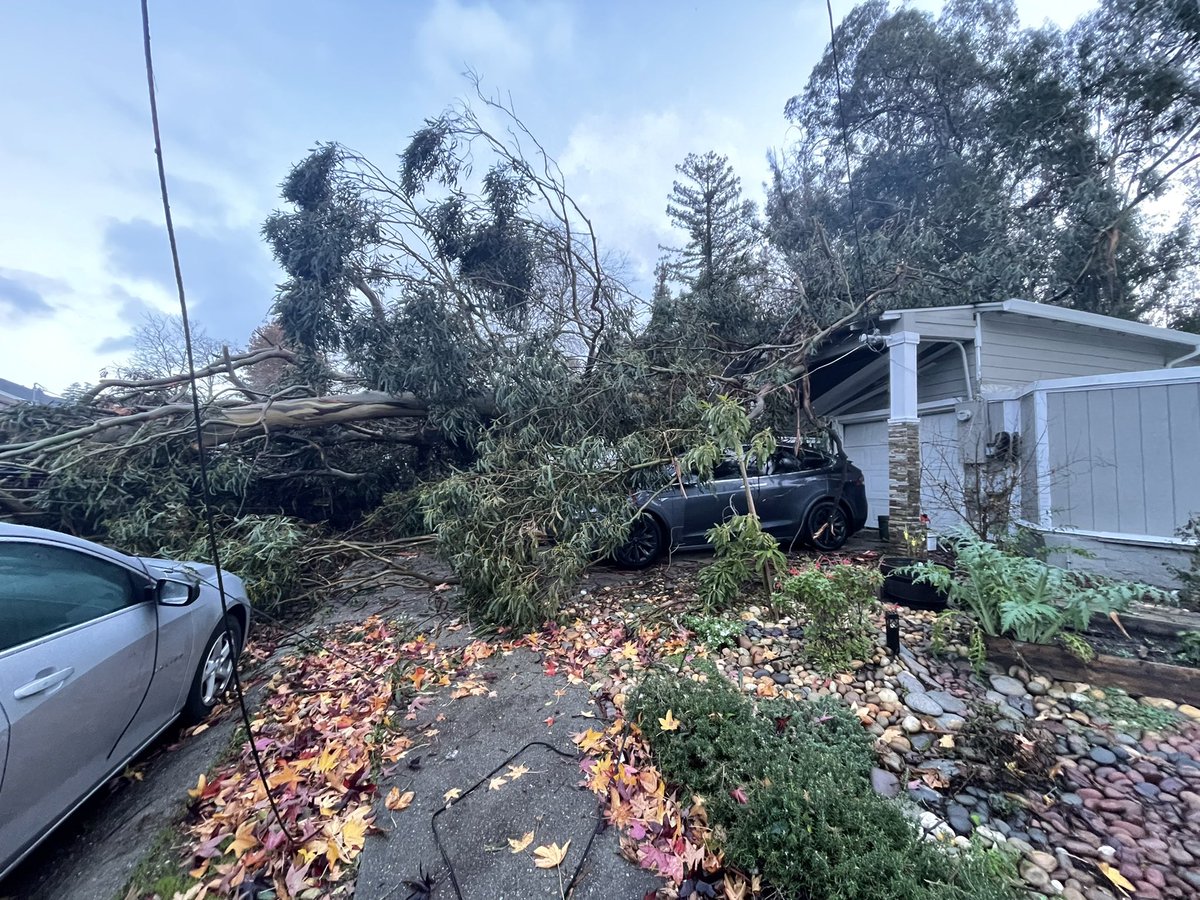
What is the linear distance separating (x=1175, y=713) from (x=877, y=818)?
2.23 meters

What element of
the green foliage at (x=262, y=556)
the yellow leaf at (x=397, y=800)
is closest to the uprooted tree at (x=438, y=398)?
the green foliage at (x=262, y=556)

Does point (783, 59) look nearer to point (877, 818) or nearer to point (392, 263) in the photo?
point (392, 263)

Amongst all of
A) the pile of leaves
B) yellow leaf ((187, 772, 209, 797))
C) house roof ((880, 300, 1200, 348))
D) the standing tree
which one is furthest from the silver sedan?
house roof ((880, 300, 1200, 348))

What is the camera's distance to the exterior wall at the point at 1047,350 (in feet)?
20.7

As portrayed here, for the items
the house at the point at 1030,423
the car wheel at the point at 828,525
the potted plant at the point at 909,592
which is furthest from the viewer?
the car wheel at the point at 828,525

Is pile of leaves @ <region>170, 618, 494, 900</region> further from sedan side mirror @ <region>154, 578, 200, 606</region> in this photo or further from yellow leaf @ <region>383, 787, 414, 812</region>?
sedan side mirror @ <region>154, 578, 200, 606</region>

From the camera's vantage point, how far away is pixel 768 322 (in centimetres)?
795

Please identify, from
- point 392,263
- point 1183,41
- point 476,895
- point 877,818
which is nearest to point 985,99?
point 1183,41

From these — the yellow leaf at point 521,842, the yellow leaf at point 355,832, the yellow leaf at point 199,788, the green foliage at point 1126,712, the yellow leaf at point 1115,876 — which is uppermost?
the green foliage at point 1126,712

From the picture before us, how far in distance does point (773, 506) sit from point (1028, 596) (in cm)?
311

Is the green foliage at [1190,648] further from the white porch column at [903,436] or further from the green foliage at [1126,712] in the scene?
the white porch column at [903,436]

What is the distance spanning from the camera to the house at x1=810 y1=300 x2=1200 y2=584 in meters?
4.38

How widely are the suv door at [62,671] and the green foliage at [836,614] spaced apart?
3.85 metres

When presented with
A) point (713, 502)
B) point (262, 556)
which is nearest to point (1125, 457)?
point (713, 502)
